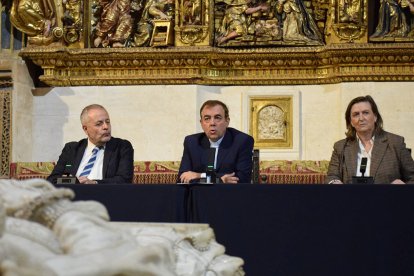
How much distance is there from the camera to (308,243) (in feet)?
20.5

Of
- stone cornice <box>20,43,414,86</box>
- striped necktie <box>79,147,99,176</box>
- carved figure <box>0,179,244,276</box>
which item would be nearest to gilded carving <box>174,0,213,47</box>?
stone cornice <box>20,43,414,86</box>

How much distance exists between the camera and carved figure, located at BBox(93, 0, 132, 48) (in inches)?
435

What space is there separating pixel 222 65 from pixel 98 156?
120 inches

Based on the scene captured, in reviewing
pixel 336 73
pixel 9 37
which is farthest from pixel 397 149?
pixel 9 37

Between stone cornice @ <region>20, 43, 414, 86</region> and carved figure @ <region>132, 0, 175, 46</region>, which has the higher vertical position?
carved figure @ <region>132, 0, 175, 46</region>

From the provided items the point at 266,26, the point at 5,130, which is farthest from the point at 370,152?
the point at 5,130

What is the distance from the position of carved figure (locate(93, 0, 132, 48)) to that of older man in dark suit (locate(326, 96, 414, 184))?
3930 mm

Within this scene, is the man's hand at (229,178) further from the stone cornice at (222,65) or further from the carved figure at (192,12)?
the carved figure at (192,12)

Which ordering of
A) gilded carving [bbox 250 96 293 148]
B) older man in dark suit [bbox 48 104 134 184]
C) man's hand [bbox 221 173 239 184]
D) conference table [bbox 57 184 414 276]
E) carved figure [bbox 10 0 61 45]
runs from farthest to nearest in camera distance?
carved figure [bbox 10 0 61 45]
gilded carving [bbox 250 96 293 148]
older man in dark suit [bbox 48 104 134 184]
man's hand [bbox 221 173 239 184]
conference table [bbox 57 184 414 276]

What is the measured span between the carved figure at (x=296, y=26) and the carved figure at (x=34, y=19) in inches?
93.5

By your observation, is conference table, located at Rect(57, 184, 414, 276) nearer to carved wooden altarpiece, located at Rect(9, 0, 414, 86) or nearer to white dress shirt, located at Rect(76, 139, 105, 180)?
white dress shirt, located at Rect(76, 139, 105, 180)

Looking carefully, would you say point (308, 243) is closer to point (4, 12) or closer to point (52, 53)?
point (52, 53)

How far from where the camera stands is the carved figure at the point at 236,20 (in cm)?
1086

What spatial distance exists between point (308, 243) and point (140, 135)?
479cm
